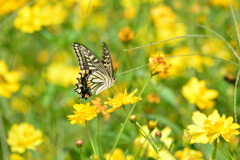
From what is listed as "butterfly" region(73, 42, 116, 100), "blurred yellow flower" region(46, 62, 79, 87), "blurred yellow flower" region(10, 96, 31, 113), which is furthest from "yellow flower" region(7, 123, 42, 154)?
"blurred yellow flower" region(10, 96, 31, 113)

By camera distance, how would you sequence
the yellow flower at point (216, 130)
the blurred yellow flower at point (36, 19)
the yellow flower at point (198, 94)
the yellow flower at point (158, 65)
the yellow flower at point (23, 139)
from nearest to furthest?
the yellow flower at point (216, 130)
the yellow flower at point (158, 65)
the yellow flower at point (23, 139)
the yellow flower at point (198, 94)
the blurred yellow flower at point (36, 19)

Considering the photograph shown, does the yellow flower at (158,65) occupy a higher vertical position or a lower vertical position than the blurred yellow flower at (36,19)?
lower

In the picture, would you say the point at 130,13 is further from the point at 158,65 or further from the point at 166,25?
the point at 158,65

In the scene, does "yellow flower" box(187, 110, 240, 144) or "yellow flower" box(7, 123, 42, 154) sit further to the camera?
"yellow flower" box(7, 123, 42, 154)

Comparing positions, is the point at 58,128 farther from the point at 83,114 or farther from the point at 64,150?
the point at 83,114

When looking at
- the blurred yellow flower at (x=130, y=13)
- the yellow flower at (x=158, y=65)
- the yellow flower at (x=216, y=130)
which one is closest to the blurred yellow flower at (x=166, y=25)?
the blurred yellow flower at (x=130, y=13)

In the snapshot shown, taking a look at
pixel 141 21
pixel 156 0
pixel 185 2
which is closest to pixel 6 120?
pixel 141 21

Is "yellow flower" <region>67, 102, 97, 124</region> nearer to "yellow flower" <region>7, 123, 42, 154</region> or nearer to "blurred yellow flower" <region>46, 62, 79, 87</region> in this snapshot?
"yellow flower" <region>7, 123, 42, 154</region>

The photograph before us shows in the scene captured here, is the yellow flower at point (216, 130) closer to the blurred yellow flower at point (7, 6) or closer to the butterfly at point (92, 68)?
Answer: the butterfly at point (92, 68)
